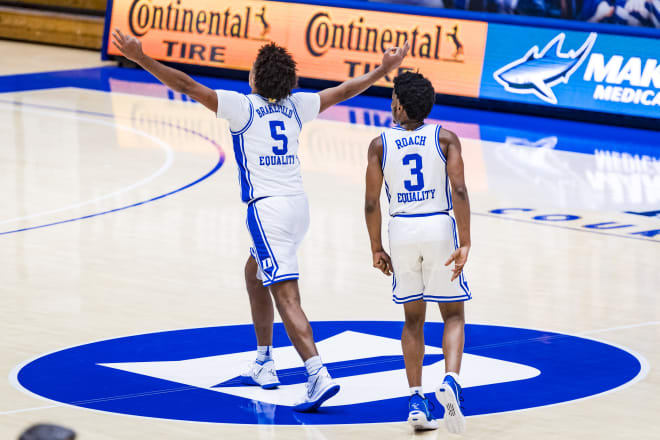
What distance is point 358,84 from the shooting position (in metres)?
6.71

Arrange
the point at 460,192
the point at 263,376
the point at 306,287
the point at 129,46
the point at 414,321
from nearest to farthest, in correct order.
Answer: the point at 460,192 → the point at 414,321 → the point at 129,46 → the point at 263,376 → the point at 306,287

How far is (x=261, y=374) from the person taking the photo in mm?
6621

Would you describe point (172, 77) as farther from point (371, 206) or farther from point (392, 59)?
point (392, 59)

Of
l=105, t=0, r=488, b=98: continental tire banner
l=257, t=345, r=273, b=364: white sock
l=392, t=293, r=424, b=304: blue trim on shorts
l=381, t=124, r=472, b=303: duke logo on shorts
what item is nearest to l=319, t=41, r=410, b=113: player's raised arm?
l=381, t=124, r=472, b=303: duke logo on shorts

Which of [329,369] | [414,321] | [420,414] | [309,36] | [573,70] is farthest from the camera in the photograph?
[309,36]

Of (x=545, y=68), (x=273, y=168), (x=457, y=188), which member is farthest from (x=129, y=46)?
(x=545, y=68)

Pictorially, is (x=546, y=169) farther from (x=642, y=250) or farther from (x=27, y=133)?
(x=27, y=133)

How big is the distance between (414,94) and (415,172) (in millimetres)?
380

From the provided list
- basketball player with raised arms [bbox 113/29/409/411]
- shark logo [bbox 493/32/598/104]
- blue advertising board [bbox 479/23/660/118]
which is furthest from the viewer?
shark logo [bbox 493/32/598/104]

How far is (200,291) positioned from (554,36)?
1128 centimetres

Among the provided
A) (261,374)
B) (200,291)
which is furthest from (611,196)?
(261,374)

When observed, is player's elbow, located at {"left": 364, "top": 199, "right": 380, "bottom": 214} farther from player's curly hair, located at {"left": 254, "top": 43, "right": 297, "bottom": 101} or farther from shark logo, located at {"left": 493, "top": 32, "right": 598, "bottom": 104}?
shark logo, located at {"left": 493, "top": 32, "right": 598, "bottom": 104}

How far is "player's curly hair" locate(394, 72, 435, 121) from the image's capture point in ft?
19.5

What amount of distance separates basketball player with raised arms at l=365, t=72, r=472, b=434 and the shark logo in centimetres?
1286
